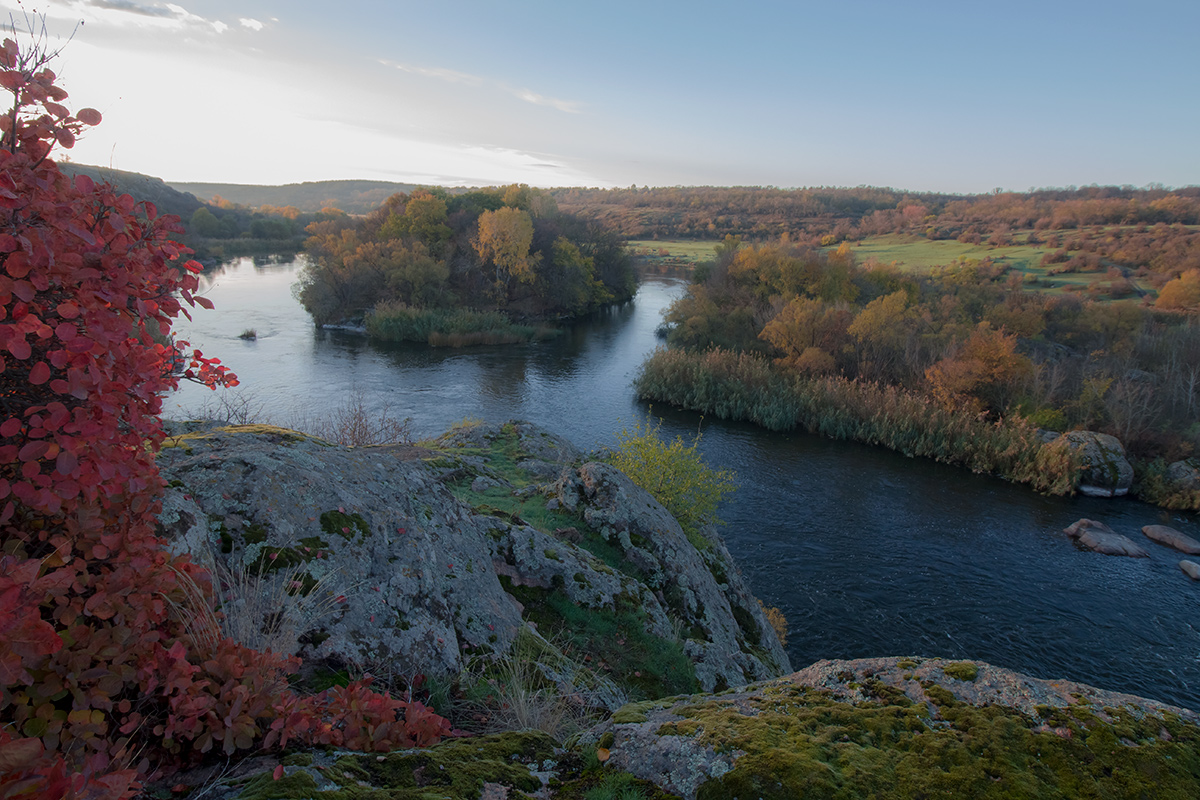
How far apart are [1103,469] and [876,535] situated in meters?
11.9

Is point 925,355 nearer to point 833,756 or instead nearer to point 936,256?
point 833,756

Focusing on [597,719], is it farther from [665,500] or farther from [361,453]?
[665,500]

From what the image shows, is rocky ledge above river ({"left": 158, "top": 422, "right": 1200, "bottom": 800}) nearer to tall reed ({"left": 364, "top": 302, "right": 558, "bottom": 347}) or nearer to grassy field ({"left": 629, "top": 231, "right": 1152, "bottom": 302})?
tall reed ({"left": 364, "top": 302, "right": 558, "bottom": 347})

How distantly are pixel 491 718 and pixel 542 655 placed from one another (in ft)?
4.25

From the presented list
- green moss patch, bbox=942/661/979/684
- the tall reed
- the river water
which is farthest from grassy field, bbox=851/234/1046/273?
green moss patch, bbox=942/661/979/684

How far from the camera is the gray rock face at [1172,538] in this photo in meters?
19.2

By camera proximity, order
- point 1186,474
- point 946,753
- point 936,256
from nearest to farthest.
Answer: point 946,753
point 1186,474
point 936,256

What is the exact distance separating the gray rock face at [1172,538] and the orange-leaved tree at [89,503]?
1018 inches

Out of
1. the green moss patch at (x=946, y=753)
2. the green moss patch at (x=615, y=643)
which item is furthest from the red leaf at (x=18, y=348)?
the green moss patch at (x=615, y=643)

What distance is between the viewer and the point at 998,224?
9331cm

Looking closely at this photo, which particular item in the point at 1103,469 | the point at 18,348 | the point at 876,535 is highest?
the point at 18,348

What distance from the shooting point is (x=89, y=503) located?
9.18 ft

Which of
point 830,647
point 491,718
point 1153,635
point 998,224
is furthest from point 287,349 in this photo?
point 998,224

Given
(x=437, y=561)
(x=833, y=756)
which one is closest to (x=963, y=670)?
(x=833, y=756)
